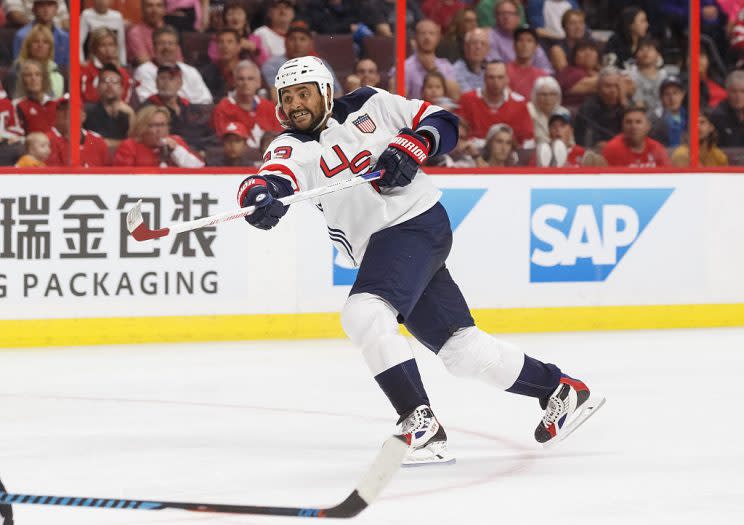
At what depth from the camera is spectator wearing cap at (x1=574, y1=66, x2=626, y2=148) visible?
23.0ft

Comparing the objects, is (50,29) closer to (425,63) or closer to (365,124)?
(425,63)

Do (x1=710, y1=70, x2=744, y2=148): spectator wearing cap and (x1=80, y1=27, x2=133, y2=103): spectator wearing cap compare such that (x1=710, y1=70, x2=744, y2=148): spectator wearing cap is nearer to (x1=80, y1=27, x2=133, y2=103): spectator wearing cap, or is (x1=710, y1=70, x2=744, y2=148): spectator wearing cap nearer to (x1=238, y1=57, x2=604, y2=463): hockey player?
(x1=80, y1=27, x2=133, y2=103): spectator wearing cap

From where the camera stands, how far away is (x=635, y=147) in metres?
7.04

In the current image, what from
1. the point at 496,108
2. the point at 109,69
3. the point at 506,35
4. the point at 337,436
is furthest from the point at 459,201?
the point at 337,436

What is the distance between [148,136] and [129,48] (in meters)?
0.41

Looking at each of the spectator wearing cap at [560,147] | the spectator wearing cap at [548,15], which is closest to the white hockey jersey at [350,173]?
the spectator wearing cap at [560,147]

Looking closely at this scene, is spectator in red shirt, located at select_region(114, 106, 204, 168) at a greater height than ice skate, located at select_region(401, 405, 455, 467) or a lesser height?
greater

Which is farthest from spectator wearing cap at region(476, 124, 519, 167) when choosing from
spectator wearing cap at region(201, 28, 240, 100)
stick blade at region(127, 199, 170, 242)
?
stick blade at region(127, 199, 170, 242)

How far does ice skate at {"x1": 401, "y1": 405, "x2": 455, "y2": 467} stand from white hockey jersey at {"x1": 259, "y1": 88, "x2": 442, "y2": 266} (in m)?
0.47

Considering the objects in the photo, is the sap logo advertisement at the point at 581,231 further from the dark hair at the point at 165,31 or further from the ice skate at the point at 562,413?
the ice skate at the point at 562,413

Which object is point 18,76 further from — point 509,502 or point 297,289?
point 509,502

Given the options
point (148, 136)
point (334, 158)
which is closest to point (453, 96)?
point (148, 136)

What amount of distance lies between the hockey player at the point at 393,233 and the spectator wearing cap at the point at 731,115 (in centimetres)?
364

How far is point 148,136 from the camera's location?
20.7ft
